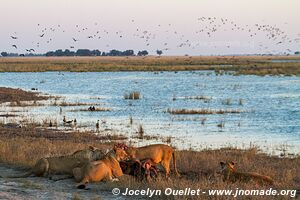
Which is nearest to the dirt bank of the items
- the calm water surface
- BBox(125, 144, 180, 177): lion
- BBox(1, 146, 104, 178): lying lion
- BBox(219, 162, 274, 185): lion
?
the calm water surface

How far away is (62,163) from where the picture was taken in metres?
12.1

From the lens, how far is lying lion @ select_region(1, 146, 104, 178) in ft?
39.5

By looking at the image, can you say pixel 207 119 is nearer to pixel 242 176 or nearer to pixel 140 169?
pixel 242 176

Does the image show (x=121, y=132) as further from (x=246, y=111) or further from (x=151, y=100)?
(x=151, y=100)

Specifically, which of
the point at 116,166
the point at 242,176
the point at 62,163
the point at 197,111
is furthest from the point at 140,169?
the point at 197,111

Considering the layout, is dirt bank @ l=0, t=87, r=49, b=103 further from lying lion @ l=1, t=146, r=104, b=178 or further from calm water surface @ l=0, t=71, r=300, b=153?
lying lion @ l=1, t=146, r=104, b=178

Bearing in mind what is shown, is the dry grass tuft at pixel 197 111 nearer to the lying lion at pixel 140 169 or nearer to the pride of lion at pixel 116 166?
the pride of lion at pixel 116 166

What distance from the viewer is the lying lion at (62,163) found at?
12.0 m

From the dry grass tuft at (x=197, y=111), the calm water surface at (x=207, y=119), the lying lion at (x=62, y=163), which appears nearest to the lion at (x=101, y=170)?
the lying lion at (x=62, y=163)

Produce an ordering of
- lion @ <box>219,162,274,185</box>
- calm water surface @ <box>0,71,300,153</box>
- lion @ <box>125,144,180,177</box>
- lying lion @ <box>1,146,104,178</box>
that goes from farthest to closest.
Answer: calm water surface @ <box>0,71,300,153</box> → lion @ <box>125,144,180,177</box> → lying lion @ <box>1,146,104,178</box> → lion @ <box>219,162,274,185</box>

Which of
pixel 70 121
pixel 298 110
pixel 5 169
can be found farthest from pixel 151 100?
pixel 5 169

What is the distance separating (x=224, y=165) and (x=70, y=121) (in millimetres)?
13792

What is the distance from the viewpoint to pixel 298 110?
102 feet

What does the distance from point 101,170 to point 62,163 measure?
1.32 metres
